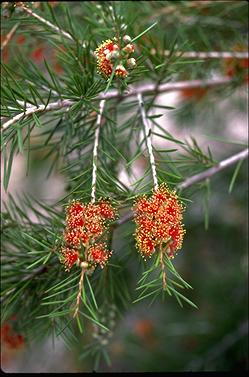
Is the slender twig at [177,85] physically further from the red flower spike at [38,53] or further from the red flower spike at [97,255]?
the red flower spike at [97,255]

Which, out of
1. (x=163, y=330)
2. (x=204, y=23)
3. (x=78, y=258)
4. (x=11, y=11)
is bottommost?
(x=163, y=330)

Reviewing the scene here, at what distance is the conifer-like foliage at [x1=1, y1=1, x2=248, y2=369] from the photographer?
2.37ft

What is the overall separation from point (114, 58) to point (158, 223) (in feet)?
0.70

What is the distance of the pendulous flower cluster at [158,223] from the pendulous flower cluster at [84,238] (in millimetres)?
49

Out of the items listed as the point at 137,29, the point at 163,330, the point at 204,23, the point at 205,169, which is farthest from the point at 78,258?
the point at 163,330

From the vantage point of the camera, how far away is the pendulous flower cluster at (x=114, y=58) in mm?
715

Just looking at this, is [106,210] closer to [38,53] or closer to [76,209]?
[76,209]

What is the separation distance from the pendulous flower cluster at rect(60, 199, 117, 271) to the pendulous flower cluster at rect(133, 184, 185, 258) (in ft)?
0.16

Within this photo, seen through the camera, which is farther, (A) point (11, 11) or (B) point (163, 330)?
(B) point (163, 330)

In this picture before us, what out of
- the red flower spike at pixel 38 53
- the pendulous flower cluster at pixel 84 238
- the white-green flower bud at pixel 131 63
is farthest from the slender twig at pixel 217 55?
the pendulous flower cluster at pixel 84 238

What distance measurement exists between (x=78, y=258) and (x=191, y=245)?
1.42 m

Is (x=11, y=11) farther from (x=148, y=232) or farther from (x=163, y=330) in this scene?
(x=163, y=330)

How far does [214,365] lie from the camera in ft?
5.08

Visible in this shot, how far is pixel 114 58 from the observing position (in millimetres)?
715
